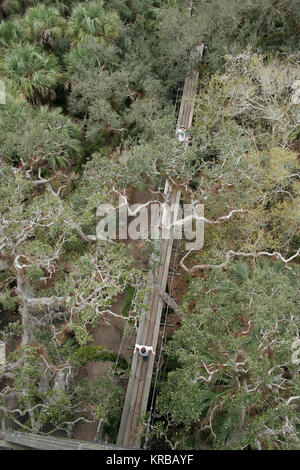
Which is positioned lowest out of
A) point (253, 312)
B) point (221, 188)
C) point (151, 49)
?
point (253, 312)

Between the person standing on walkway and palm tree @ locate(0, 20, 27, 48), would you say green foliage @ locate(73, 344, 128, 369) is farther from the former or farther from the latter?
palm tree @ locate(0, 20, 27, 48)

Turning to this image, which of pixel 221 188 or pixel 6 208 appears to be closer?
pixel 6 208

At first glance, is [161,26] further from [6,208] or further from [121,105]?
[6,208]

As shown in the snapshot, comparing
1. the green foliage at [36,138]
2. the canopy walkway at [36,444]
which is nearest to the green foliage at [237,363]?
the canopy walkway at [36,444]

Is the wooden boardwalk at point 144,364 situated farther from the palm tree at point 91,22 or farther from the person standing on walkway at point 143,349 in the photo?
the palm tree at point 91,22

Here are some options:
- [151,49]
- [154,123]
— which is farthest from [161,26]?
[154,123]

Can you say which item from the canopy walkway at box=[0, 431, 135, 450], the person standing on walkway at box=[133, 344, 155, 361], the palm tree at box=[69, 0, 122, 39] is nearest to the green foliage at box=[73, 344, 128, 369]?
the person standing on walkway at box=[133, 344, 155, 361]
